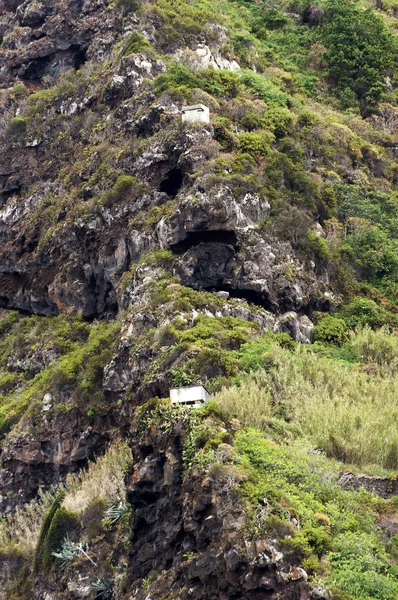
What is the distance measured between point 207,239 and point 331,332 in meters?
6.73

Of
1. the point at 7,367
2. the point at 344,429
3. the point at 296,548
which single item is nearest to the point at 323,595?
the point at 296,548

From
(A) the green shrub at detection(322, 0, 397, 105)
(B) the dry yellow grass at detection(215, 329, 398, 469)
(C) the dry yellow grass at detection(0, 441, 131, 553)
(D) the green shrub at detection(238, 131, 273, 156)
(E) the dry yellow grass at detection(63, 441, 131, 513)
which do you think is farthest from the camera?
(A) the green shrub at detection(322, 0, 397, 105)

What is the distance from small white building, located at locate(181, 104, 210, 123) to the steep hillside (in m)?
0.53

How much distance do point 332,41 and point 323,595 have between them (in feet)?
167

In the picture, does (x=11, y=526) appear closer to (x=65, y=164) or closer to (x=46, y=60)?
(x=65, y=164)

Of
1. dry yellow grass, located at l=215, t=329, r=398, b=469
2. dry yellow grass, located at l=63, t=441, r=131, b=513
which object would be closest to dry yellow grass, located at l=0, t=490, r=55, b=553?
dry yellow grass, located at l=63, t=441, r=131, b=513

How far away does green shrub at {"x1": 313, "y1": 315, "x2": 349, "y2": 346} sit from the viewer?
1332 inches

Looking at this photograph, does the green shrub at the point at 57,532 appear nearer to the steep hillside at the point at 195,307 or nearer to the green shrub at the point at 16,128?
the steep hillside at the point at 195,307

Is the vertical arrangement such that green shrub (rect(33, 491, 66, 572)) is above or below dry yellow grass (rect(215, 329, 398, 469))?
below

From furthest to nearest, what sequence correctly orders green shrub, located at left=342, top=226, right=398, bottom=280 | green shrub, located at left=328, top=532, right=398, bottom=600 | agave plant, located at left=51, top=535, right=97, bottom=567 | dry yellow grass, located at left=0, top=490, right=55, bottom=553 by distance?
green shrub, located at left=342, top=226, right=398, bottom=280 → dry yellow grass, located at left=0, top=490, right=55, bottom=553 → agave plant, located at left=51, top=535, right=97, bottom=567 → green shrub, located at left=328, top=532, right=398, bottom=600

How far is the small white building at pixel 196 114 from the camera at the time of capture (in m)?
40.1

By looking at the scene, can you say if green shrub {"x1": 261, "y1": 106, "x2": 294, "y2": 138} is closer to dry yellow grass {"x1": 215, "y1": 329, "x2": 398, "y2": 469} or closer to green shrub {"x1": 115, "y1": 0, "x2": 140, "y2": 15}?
green shrub {"x1": 115, "y1": 0, "x2": 140, "y2": 15}

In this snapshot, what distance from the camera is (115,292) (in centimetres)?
3884

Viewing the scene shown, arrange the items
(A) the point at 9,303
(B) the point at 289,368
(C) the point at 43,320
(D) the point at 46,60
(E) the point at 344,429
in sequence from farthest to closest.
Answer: (D) the point at 46,60 < (A) the point at 9,303 < (C) the point at 43,320 < (B) the point at 289,368 < (E) the point at 344,429
